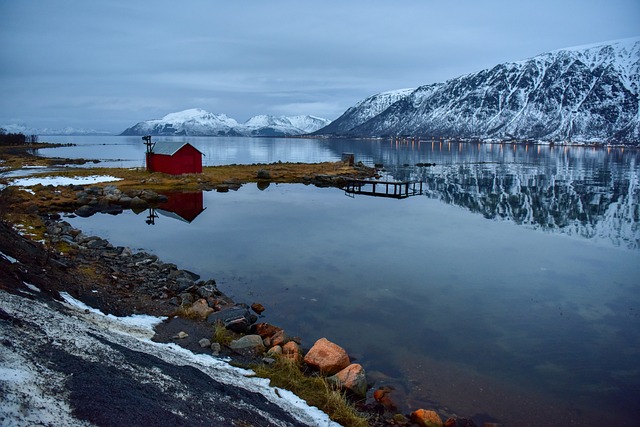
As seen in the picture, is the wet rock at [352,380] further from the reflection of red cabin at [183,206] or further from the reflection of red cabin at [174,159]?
the reflection of red cabin at [174,159]

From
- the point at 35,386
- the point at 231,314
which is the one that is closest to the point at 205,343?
the point at 231,314

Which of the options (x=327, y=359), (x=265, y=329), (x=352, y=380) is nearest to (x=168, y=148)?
(x=265, y=329)

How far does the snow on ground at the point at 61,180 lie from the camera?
41.0 meters

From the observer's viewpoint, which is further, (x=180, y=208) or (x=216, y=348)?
(x=180, y=208)

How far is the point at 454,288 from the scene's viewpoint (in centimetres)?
1716

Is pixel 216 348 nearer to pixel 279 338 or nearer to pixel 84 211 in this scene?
pixel 279 338

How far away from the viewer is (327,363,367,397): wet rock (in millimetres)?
9859

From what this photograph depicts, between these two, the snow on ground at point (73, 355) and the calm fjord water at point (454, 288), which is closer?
the snow on ground at point (73, 355)

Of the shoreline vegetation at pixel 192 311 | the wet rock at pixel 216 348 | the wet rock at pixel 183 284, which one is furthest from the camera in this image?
the wet rock at pixel 183 284

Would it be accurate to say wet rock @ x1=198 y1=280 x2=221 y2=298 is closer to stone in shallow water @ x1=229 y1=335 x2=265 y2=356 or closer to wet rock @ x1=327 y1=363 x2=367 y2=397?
stone in shallow water @ x1=229 y1=335 x2=265 y2=356

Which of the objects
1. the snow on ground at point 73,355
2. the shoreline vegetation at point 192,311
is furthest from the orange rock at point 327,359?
the snow on ground at point 73,355

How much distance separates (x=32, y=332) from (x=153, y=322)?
4569 millimetres

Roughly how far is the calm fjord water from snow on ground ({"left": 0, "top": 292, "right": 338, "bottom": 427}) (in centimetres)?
344

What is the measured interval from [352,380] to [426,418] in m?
1.78
